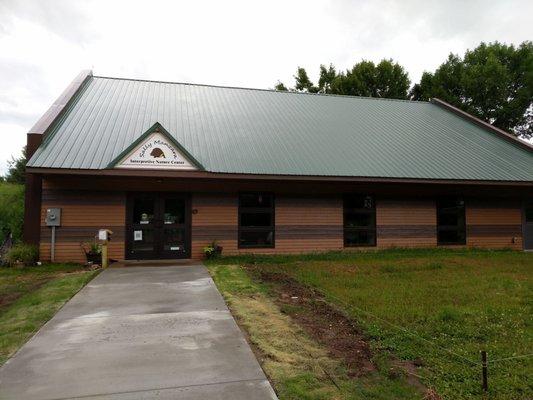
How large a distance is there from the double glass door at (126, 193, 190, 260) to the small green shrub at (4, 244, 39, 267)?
9.16 ft

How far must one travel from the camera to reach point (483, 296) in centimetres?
758

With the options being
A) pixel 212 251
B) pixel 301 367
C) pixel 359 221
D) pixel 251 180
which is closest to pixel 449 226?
pixel 359 221

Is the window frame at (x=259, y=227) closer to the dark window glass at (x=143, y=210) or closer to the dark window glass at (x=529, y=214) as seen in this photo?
the dark window glass at (x=143, y=210)

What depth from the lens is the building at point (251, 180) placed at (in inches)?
496

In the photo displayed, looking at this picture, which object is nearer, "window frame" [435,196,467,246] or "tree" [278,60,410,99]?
"window frame" [435,196,467,246]

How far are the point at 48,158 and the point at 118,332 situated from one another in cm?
829

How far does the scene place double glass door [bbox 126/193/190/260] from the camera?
13.3 m

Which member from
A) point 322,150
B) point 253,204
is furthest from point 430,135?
point 253,204

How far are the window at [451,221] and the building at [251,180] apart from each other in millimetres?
51

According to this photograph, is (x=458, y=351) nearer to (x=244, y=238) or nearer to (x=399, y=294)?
(x=399, y=294)

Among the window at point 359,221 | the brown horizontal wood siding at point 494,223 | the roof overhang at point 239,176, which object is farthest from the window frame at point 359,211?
the brown horizontal wood siding at point 494,223

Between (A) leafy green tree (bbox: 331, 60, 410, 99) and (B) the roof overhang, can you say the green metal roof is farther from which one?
(A) leafy green tree (bbox: 331, 60, 410, 99)

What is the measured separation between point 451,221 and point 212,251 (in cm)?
990

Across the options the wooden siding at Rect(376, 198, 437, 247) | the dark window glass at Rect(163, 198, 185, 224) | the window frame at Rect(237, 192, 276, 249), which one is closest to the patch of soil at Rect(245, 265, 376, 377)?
the window frame at Rect(237, 192, 276, 249)
